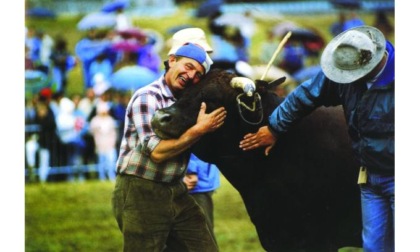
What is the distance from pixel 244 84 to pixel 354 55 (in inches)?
30.2

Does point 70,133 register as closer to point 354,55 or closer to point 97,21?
point 97,21

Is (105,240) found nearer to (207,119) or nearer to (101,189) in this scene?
(101,189)

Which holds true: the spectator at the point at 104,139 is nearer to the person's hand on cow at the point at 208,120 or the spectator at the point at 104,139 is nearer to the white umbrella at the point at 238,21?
the white umbrella at the point at 238,21

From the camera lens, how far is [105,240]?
23.4 feet

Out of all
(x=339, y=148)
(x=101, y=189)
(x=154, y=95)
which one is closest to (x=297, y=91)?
(x=339, y=148)

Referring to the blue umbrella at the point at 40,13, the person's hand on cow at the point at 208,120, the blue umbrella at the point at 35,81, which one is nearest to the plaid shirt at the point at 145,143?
the person's hand on cow at the point at 208,120

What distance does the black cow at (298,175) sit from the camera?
19.5 feet

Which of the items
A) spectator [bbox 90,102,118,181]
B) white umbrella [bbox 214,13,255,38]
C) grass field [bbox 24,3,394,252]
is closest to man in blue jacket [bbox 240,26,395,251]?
grass field [bbox 24,3,394,252]

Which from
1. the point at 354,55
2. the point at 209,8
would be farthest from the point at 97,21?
the point at 354,55

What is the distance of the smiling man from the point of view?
5.62 metres

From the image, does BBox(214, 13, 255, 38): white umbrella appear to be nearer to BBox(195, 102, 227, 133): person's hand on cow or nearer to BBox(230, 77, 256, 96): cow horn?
BBox(230, 77, 256, 96): cow horn

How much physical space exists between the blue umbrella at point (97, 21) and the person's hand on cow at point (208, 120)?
186 centimetres

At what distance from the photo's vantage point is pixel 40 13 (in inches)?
293
